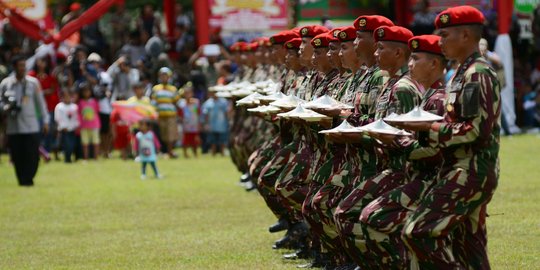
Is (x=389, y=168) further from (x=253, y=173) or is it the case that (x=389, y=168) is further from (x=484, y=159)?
(x=253, y=173)

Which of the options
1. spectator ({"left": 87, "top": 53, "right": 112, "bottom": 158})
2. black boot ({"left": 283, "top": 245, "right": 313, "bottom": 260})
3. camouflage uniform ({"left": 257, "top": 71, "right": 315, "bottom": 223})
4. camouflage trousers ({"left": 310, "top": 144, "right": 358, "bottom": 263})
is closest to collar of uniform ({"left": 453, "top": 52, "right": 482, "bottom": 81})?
camouflage trousers ({"left": 310, "top": 144, "right": 358, "bottom": 263})

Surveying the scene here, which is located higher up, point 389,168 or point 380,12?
point 389,168

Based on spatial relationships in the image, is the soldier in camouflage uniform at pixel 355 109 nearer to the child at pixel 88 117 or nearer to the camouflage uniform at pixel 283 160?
the camouflage uniform at pixel 283 160

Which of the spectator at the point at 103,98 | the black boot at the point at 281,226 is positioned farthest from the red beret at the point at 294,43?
the spectator at the point at 103,98

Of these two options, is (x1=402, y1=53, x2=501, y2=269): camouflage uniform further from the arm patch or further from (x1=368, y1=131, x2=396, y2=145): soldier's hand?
(x1=368, y1=131, x2=396, y2=145): soldier's hand

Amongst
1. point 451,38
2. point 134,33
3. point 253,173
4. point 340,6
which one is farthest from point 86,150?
point 451,38

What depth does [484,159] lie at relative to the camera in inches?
316

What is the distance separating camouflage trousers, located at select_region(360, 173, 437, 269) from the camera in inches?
333

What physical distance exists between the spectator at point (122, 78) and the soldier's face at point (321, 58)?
60.7 feet

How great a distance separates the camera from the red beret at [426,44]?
889 cm

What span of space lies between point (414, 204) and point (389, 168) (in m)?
0.91

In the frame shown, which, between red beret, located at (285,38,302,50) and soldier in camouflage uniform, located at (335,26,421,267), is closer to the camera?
soldier in camouflage uniform, located at (335,26,421,267)

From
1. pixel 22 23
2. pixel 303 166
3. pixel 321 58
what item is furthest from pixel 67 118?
pixel 321 58

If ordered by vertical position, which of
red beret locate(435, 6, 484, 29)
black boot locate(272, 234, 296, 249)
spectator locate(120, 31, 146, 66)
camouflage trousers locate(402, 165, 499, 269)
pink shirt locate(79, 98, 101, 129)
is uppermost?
red beret locate(435, 6, 484, 29)
